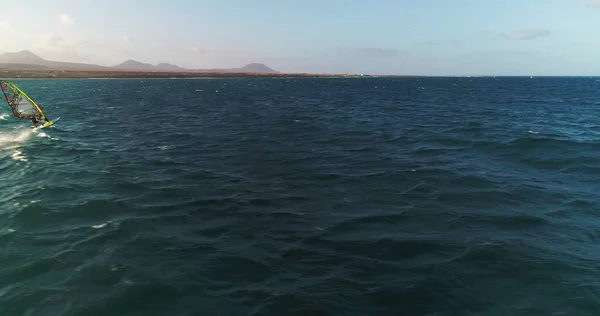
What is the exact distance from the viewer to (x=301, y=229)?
16.6 meters

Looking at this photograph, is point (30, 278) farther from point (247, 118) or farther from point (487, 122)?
point (487, 122)

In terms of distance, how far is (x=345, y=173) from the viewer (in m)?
25.5

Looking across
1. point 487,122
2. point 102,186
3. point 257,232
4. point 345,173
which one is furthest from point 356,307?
point 487,122

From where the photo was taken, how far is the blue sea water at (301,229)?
11.6 metres

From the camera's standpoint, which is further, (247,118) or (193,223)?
(247,118)

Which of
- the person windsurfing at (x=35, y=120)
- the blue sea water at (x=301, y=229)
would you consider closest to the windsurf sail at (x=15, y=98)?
the person windsurfing at (x=35, y=120)

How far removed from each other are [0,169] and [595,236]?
37522 mm

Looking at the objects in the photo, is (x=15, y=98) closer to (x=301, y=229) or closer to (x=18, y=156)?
(x=18, y=156)

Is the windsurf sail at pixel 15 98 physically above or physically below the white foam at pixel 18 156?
above

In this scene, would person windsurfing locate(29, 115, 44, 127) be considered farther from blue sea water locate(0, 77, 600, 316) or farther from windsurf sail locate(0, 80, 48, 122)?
blue sea water locate(0, 77, 600, 316)

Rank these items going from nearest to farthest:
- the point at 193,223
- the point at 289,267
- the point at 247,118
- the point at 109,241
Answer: the point at 289,267 < the point at 109,241 < the point at 193,223 < the point at 247,118

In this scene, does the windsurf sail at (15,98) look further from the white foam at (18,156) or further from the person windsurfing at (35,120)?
the white foam at (18,156)

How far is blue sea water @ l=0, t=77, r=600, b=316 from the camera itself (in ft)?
38.2

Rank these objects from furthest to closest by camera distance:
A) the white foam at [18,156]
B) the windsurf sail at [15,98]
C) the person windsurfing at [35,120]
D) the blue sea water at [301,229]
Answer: the person windsurfing at [35,120], the windsurf sail at [15,98], the white foam at [18,156], the blue sea water at [301,229]
